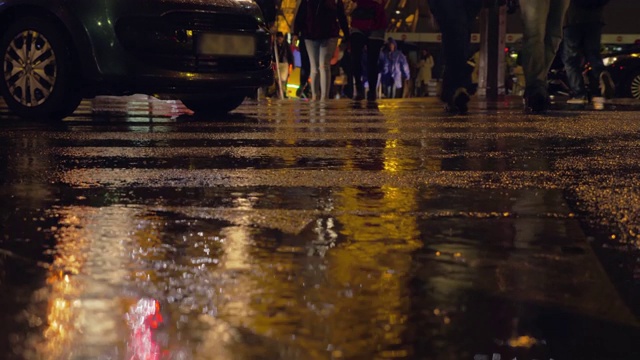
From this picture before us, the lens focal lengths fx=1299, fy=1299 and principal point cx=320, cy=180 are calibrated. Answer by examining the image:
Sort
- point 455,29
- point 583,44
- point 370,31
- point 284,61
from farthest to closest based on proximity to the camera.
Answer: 1. point 284,61
2. point 370,31
3. point 583,44
4. point 455,29

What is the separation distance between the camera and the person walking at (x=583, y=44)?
15.1 metres

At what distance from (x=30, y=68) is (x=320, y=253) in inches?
258

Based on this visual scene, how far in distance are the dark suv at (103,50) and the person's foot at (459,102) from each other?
2367mm

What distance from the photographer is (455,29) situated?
10.5 metres

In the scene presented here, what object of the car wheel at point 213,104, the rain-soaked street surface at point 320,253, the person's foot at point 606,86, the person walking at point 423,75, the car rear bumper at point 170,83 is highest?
the car rear bumper at point 170,83

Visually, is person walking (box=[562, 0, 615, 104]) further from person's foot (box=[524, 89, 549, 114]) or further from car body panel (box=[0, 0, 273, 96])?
car body panel (box=[0, 0, 273, 96])

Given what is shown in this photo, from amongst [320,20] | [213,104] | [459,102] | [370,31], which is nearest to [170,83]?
[213,104]

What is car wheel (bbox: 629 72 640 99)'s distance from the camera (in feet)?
67.1

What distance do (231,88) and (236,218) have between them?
624cm

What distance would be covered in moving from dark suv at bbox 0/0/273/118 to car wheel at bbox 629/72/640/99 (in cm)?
1203

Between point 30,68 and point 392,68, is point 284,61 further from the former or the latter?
point 30,68

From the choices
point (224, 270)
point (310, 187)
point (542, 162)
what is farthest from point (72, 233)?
point (542, 162)

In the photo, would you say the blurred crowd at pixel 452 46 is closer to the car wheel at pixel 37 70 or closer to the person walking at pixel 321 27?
the person walking at pixel 321 27

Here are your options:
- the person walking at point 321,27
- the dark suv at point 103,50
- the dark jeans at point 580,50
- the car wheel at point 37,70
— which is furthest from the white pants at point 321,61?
the car wheel at point 37,70
